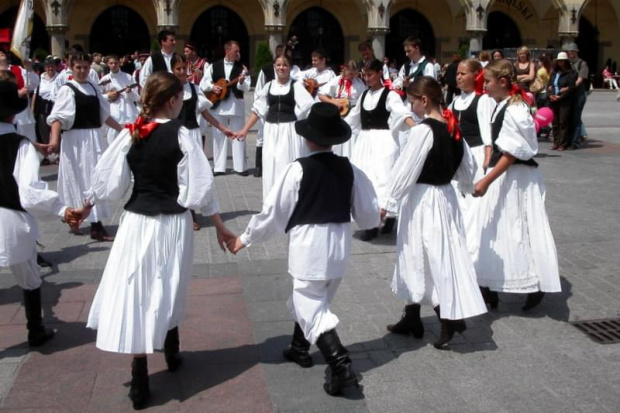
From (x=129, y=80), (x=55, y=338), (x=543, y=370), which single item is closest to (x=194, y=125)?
(x=129, y=80)

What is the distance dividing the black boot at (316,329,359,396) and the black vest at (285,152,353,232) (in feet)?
2.06

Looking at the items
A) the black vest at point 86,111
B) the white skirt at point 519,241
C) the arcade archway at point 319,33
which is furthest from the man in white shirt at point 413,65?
the arcade archway at point 319,33

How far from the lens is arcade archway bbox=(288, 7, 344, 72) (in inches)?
1217

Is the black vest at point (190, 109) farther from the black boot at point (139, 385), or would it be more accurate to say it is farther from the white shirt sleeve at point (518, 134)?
the black boot at point (139, 385)

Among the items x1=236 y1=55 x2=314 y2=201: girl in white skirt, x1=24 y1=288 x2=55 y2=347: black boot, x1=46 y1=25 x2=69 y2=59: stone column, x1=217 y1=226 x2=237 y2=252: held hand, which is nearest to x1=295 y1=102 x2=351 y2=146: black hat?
x1=217 y1=226 x2=237 y2=252: held hand

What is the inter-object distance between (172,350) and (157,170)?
1089mm

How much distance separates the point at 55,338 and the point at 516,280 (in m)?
3.13

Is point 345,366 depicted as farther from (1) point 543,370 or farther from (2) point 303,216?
(1) point 543,370

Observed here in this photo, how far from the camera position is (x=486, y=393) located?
4148 millimetres

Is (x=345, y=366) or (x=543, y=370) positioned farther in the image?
(x=543, y=370)

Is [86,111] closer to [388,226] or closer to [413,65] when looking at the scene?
[388,226]

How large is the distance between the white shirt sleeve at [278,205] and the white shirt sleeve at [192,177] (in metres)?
0.31

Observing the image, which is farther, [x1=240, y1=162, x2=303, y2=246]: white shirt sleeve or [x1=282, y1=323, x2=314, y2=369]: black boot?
[x1=282, y1=323, x2=314, y2=369]: black boot

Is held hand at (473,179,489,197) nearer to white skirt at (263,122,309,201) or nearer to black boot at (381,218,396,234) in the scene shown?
black boot at (381,218,396,234)
